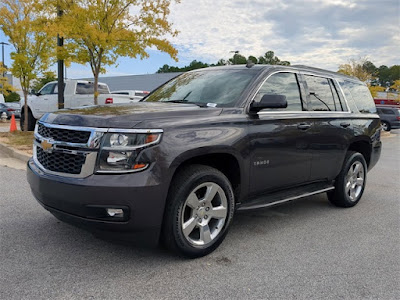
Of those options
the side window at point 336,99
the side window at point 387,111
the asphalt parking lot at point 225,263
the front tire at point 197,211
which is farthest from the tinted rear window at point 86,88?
the side window at point 387,111

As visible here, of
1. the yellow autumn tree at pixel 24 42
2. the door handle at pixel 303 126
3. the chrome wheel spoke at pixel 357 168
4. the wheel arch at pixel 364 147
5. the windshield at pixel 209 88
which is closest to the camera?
the windshield at pixel 209 88

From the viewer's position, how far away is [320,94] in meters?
4.95

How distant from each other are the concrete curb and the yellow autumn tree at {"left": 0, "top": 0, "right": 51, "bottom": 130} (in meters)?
3.60

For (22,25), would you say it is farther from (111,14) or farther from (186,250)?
(186,250)

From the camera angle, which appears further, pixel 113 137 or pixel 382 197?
pixel 382 197

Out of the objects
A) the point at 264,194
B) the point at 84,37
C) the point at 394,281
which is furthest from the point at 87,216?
the point at 84,37

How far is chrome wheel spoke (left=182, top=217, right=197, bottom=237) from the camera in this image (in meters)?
3.25

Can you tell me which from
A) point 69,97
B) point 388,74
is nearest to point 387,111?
point 69,97

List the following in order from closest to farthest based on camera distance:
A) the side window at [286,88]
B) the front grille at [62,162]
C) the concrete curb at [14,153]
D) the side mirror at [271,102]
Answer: the front grille at [62,162]
the side mirror at [271,102]
the side window at [286,88]
the concrete curb at [14,153]

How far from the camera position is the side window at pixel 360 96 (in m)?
5.60

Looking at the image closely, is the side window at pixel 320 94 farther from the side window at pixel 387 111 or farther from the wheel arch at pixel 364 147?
the side window at pixel 387 111

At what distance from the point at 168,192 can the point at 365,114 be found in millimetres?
3864

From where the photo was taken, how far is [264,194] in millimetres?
4070

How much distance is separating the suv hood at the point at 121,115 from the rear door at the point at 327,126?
1.60 meters
